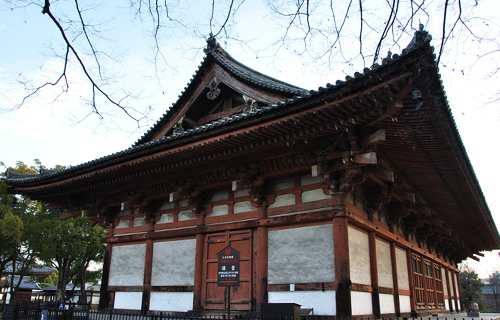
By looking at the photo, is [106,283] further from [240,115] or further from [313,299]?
A: [240,115]

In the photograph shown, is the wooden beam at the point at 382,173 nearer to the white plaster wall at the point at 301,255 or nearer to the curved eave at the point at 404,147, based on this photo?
the curved eave at the point at 404,147

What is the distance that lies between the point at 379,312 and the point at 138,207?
7411mm

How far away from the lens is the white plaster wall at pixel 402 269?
10.9 m

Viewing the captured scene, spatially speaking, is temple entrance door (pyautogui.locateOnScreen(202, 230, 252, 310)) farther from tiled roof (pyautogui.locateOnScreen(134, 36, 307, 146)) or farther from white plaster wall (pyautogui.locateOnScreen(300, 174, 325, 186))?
tiled roof (pyautogui.locateOnScreen(134, 36, 307, 146))

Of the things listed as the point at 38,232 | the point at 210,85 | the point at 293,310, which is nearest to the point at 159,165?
the point at 210,85

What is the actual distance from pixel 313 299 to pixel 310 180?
2619 mm

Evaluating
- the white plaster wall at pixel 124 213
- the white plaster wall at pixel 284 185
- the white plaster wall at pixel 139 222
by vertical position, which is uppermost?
the white plaster wall at pixel 284 185

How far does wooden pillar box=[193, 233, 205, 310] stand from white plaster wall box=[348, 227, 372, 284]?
13.0 ft

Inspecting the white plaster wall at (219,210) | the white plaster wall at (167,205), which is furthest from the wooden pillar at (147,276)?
the white plaster wall at (219,210)

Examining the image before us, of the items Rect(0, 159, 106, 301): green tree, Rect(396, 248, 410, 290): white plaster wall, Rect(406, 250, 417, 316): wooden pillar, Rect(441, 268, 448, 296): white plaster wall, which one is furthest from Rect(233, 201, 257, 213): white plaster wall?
Rect(0, 159, 106, 301): green tree

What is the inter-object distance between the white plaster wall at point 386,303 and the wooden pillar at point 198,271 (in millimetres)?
4514

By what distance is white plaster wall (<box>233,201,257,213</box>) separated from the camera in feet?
31.0

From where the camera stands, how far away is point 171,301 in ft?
33.2

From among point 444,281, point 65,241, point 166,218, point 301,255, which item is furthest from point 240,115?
point 65,241
